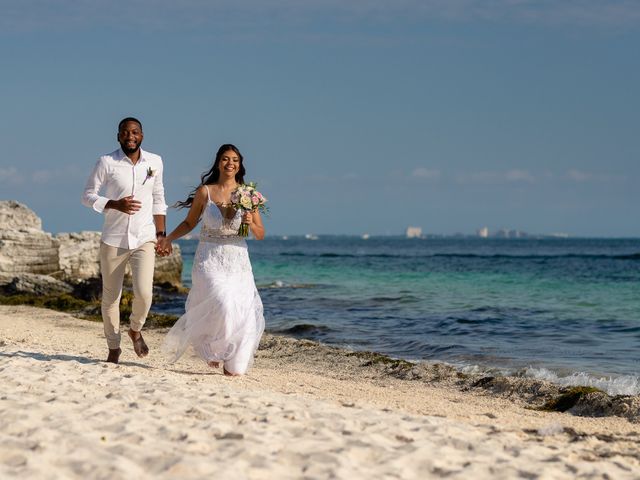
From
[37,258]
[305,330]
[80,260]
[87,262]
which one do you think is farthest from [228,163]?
[87,262]

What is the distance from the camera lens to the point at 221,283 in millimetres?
9172

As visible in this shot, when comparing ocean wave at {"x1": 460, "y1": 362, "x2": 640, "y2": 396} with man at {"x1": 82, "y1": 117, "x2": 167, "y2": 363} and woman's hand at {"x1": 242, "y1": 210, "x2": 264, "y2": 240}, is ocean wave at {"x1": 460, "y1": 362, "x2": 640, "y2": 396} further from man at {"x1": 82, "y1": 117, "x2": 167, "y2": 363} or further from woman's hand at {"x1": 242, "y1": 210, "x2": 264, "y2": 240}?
man at {"x1": 82, "y1": 117, "x2": 167, "y2": 363}

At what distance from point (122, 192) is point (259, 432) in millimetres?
3799

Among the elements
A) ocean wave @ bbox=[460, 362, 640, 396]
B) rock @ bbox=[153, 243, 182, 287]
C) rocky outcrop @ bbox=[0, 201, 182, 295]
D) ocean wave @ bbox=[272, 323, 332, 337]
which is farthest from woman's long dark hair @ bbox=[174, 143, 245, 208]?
rock @ bbox=[153, 243, 182, 287]

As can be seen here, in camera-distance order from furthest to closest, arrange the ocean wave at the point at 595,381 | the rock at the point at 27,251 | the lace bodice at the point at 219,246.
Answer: the rock at the point at 27,251
the ocean wave at the point at 595,381
the lace bodice at the point at 219,246

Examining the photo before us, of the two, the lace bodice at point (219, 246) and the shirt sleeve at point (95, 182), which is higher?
the shirt sleeve at point (95, 182)

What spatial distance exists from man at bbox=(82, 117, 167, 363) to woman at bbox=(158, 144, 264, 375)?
1.04 ft

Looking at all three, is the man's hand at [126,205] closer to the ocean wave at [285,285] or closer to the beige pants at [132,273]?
the beige pants at [132,273]

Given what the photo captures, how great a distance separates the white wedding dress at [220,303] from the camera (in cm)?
916

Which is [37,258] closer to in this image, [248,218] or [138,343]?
[138,343]

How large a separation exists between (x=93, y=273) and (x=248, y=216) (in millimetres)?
17174

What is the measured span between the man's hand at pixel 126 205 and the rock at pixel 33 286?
13.3 metres

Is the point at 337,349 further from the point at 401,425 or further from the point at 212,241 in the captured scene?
the point at 401,425

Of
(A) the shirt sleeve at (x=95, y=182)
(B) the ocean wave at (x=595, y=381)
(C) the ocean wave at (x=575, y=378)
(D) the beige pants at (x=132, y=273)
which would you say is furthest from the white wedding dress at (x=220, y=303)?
(B) the ocean wave at (x=595, y=381)
